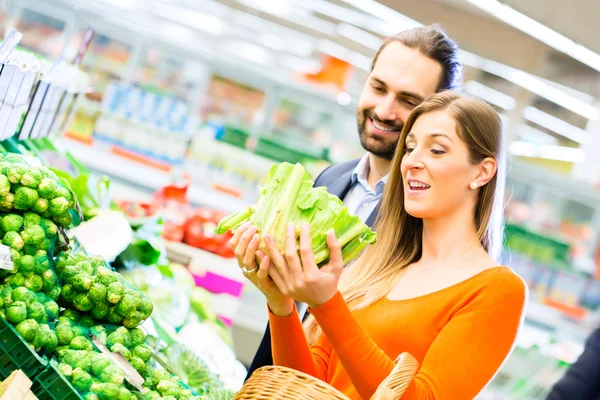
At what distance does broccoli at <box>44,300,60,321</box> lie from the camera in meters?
1.95

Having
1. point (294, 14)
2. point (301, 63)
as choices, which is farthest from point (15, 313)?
point (301, 63)

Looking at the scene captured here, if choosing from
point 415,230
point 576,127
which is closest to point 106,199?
point 415,230

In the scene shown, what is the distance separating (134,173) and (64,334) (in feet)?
15.2

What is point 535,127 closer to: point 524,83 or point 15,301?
point 524,83

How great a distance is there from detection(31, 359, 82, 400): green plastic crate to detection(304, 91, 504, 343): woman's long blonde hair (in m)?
0.74

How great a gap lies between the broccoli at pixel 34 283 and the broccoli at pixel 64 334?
121 mm

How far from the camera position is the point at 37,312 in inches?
73.9

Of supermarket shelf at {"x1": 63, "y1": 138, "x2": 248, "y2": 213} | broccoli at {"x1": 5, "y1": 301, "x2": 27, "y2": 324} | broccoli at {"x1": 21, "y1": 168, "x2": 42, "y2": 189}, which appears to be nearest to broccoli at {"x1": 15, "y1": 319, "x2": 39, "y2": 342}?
broccoli at {"x1": 5, "y1": 301, "x2": 27, "y2": 324}

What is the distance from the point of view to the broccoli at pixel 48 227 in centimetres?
209

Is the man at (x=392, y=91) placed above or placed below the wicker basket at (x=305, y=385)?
above

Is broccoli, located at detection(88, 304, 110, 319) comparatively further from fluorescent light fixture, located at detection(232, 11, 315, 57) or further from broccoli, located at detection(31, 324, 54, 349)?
fluorescent light fixture, located at detection(232, 11, 315, 57)

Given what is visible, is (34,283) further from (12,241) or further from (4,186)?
(4,186)

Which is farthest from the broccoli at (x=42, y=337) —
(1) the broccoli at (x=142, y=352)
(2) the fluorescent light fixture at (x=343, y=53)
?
(2) the fluorescent light fixture at (x=343, y=53)

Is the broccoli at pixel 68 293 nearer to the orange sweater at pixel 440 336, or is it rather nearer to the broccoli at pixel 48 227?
the broccoli at pixel 48 227
